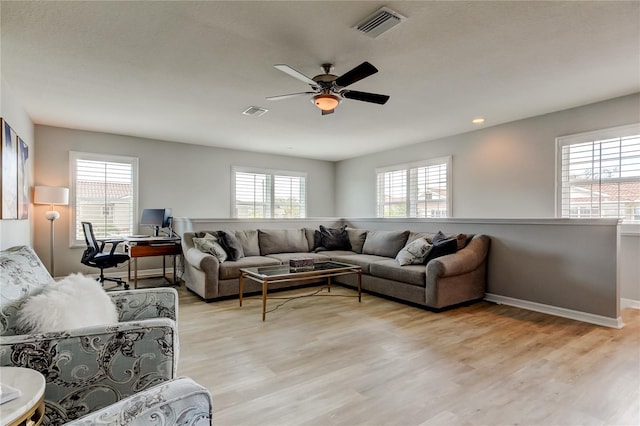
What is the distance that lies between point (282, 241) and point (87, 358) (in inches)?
166

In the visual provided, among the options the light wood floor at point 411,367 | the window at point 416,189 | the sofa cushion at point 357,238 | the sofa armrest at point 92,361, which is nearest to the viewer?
the sofa armrest at point 92,361

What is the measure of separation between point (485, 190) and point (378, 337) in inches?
137

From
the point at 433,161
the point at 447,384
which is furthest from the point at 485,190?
the point at 447,384

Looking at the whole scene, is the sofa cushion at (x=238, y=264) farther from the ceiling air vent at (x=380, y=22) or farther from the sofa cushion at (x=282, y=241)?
the ceiling air vent at (x=380, y=22)

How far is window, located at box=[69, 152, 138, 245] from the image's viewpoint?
5.44 meters

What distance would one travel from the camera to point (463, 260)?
394cm

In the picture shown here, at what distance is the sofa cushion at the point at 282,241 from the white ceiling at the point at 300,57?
70.9 inches

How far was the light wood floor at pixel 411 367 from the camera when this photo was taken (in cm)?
187

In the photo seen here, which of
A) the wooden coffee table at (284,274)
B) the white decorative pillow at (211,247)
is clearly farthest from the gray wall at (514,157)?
the white decorative pillow at (211,247)

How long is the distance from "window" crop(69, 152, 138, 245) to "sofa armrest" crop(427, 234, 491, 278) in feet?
16.5

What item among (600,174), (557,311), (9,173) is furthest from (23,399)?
(600,174)

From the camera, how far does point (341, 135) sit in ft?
19.1

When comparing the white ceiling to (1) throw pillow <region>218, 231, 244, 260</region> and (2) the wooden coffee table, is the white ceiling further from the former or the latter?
(2) the wooden coffee table

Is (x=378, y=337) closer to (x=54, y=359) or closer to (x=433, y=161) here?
(x=54, y=359)
